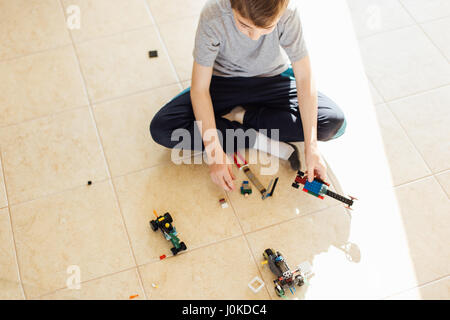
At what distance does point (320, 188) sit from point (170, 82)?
0.76 m

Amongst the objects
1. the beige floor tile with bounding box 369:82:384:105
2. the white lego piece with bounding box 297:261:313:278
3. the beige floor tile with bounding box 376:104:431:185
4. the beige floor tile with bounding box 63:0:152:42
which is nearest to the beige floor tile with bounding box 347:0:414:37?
the beige floor tile with bounding box 369:82:384:105

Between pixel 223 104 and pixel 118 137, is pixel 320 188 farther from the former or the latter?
pixel 118 137

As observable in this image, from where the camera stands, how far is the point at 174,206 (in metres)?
1.43

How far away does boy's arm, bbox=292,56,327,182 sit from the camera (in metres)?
1.32

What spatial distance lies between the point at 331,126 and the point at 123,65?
90 cm

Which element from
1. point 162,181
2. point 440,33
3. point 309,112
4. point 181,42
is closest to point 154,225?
point 162,181

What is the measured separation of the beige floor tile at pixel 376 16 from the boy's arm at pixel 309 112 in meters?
0.67

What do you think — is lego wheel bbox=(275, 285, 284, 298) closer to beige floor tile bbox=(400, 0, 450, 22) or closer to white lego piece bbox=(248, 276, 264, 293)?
white lego piece bbox=(248, 276, 264, 293)

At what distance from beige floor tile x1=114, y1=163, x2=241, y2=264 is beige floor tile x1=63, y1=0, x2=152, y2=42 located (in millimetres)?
740

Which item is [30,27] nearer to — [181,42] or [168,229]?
[181,42]

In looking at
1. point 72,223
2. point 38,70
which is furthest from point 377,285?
point 38,70

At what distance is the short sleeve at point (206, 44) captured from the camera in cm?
117

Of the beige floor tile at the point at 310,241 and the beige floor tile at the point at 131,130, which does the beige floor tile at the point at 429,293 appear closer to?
the beige floor tile at the point at 310,241

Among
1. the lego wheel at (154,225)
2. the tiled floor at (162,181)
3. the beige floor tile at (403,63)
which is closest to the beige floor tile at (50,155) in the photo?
the tiled floor at (162,181)
